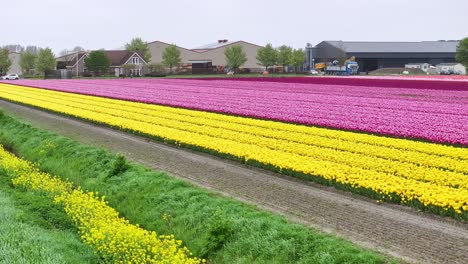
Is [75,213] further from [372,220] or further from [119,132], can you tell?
[119,132]

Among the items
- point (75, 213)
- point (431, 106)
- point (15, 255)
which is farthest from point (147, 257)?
point (431, 106)

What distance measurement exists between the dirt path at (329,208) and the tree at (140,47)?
119926 mm

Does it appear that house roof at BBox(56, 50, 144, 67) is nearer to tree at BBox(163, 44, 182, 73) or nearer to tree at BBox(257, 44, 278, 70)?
tree at BBox(163, 44, 182, 73)

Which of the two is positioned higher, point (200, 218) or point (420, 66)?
point (420, 66)

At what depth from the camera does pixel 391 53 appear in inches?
6043

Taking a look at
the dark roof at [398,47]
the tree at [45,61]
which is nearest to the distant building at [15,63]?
the tree at [45,61]

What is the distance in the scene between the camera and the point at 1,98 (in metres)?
49.2

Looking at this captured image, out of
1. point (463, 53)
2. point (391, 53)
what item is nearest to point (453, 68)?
point (463, 53)

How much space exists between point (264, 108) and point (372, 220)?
69.7ft

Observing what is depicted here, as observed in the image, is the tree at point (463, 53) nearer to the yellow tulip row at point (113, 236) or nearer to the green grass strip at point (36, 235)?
the yellow tulip row at point (113, 236)

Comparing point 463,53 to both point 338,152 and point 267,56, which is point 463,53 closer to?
point 267,56

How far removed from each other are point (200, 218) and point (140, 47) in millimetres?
135627

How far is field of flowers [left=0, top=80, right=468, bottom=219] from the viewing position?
13.0 metres

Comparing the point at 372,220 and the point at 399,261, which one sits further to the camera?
the point at 372,220
